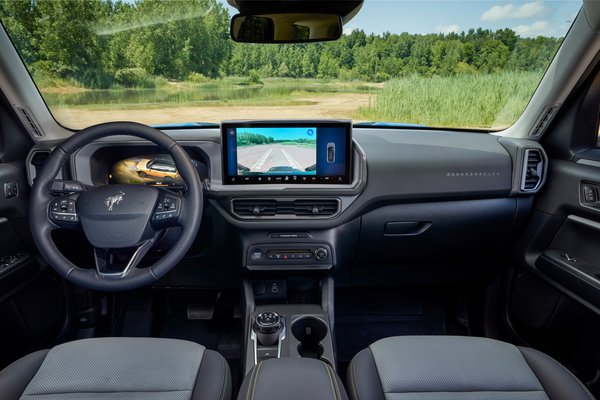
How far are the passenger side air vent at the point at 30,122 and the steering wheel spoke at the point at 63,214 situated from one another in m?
0.90

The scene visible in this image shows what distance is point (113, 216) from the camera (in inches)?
76.3

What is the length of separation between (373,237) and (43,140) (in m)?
1.99

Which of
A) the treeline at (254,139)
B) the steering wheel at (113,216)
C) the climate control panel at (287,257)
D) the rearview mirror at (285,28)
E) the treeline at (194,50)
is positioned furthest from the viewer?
the climate control panel at (287,257)

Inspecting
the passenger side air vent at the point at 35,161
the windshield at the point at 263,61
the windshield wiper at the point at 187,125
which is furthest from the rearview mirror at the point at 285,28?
the passenger side air vent at the point at 35,161

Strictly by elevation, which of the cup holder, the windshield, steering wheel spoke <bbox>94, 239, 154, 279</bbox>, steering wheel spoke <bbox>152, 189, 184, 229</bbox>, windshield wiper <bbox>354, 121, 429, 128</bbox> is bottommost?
the cup holder

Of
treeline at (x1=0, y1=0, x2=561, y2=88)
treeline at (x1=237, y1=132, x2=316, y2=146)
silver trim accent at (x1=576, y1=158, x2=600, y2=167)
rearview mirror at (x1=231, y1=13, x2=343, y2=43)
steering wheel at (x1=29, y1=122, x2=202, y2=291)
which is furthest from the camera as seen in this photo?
treeline at (x1=0, y1=0, x2=561, y2=88)

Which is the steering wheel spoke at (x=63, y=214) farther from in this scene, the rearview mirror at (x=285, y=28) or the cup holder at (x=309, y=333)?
the cup holder at (x=309, y=333)

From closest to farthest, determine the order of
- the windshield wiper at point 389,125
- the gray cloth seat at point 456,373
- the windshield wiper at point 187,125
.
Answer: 1. the gray cloth seat at point 456,373
2. the windshield wiper at point 187,125
3. the windshield wiper at point 389,125

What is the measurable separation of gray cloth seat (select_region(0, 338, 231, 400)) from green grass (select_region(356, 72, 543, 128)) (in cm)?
171

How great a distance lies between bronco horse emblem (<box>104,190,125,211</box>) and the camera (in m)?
1.95

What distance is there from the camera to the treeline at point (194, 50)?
8.41 feet

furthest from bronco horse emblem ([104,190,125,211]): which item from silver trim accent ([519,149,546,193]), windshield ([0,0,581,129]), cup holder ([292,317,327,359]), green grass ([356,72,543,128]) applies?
silver trim accent ([519,149,546,193])

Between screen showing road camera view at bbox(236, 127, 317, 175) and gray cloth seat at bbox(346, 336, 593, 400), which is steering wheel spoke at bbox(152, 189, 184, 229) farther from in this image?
gray cloth seat at bbox(346, 336, 593, 400)

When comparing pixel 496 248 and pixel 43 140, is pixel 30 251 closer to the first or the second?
pixel 43 140
